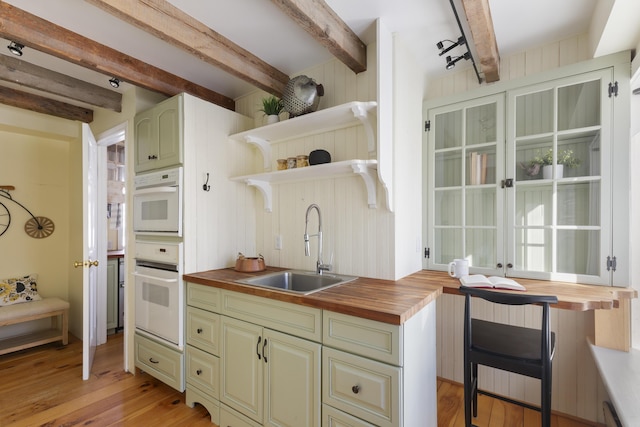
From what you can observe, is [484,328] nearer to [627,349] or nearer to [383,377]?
[627,349]

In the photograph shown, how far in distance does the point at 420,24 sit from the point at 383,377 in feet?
6.38

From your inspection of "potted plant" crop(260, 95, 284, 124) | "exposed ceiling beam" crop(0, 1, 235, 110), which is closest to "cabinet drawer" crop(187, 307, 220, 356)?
"potted plant" crop(260, 95, 284, 124)

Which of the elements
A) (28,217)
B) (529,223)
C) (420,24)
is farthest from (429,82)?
(28,217)

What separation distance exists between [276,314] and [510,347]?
123cm

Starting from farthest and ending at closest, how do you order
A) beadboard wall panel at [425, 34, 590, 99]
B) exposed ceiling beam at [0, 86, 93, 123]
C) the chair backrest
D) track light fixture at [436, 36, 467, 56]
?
exposed ceiling beam at [0, 86, 93, 123] < beadboard wall panel at [425, 34, 590, 99] < track light fixture at [436, 36, 467, 56] < the chair backrest

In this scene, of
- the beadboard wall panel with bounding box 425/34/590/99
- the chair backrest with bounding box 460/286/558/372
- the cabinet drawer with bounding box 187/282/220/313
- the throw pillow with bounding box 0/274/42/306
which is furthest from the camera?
the throw pillow with bounding box 0/274/42/306

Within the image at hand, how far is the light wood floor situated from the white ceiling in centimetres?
240

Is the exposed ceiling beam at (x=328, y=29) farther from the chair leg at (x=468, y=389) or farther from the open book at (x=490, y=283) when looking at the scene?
the chair leg at (x=468, y=389)

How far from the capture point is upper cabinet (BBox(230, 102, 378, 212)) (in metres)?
1.82

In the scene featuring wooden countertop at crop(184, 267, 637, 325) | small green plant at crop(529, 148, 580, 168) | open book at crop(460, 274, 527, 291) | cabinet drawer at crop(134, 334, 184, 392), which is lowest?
cabinet drawer at crop(134, 334, 184, 392)

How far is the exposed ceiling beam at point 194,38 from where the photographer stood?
4.92 ft

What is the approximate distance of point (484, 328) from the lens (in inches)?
69.9

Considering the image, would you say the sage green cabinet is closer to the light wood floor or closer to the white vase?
the light wood floor

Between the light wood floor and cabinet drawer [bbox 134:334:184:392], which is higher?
cabinet drawer [bbox 134:334:184:392]
